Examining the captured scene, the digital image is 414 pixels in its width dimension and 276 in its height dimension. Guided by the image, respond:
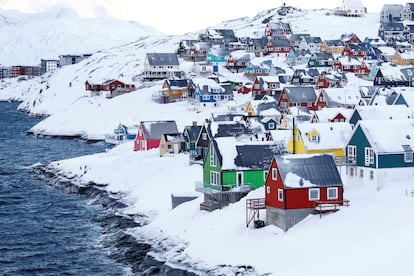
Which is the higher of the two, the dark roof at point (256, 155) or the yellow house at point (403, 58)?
the yellow house at point (403, 58)

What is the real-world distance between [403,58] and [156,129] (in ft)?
292

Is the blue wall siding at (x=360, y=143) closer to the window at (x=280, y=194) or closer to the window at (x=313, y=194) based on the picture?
the window at (x=313, y=194)

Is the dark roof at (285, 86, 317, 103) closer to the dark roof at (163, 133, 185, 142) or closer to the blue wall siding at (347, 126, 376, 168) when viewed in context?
the dark roof at (163, 133, 185, 142)

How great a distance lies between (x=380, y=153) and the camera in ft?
175

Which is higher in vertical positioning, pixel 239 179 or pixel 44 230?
pixel 239 179

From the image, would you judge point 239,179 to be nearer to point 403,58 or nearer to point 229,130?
point 229,130

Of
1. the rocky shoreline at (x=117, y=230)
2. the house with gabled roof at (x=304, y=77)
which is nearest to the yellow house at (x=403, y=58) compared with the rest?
the house with gabled roof at (x=304, y=77)

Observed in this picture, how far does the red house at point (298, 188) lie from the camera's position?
49.6m

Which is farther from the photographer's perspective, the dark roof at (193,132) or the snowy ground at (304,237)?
the dark roof at (193,132)

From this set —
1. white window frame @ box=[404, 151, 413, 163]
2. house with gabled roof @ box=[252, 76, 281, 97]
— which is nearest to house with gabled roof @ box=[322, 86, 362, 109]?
house with gabled roof @ box=[252, 76, 281, 97]

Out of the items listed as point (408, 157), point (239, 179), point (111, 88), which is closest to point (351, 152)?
point (408, 157)

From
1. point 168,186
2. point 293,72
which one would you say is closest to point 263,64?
point 293,72

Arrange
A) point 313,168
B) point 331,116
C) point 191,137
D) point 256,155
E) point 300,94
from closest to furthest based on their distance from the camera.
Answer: point 313,168, point 256,155, point 191,137, point 331,116, point 300,94

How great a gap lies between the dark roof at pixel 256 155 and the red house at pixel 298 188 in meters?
8.36
